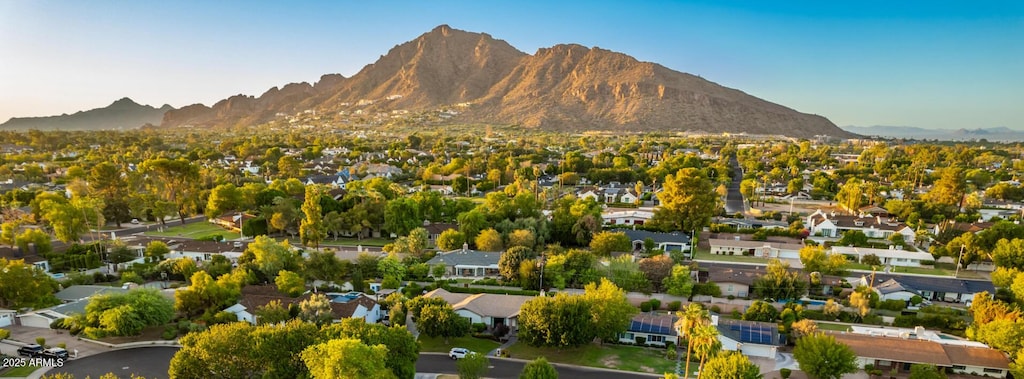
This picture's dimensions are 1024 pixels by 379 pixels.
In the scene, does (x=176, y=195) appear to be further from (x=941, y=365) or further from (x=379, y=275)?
(x=941, y=365)

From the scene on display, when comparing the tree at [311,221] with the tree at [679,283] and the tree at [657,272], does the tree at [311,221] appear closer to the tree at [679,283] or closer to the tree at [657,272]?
the tree at [657,272]

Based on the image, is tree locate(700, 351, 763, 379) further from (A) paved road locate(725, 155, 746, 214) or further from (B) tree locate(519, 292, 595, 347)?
(A) paved road locate(725, 155, 746, 214)

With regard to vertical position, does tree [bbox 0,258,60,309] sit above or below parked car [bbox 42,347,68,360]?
above

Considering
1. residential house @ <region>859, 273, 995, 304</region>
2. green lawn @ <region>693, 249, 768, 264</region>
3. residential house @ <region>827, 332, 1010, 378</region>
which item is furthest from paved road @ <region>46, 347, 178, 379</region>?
residential house @ <region>859, 273, 995, 304</region>

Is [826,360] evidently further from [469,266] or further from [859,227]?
[859,227]

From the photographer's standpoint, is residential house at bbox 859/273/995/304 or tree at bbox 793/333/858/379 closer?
tree at bbox 793/333/858/379

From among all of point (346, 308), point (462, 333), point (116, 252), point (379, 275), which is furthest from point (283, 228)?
point (462, 333)

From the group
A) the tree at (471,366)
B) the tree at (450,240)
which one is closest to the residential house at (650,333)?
the tree at (471,366)
